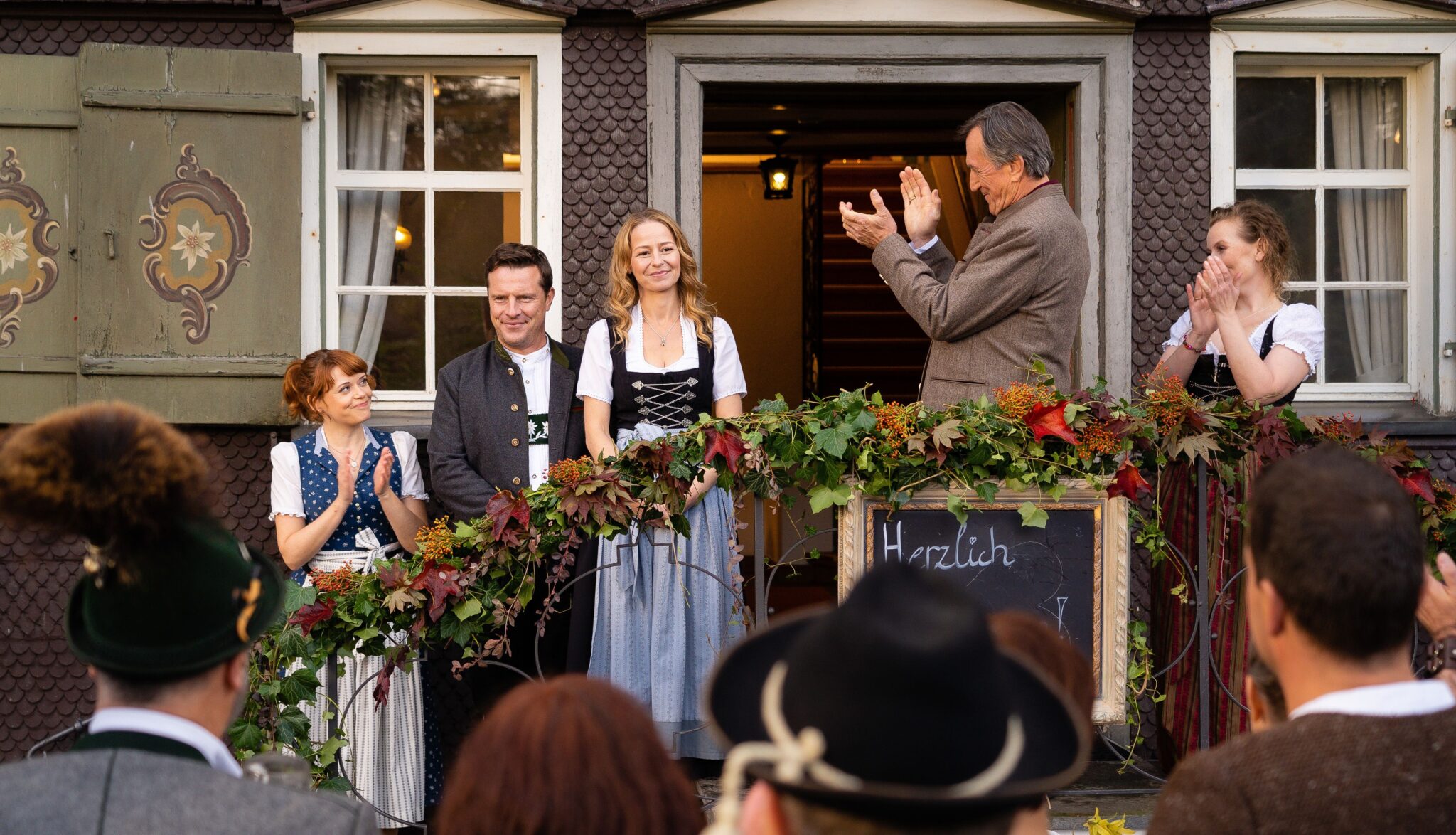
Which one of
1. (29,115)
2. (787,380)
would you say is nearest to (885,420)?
(29,115)

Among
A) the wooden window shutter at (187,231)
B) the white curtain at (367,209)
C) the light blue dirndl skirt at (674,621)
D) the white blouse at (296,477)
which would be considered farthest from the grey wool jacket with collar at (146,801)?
the white curtain at (367,209)

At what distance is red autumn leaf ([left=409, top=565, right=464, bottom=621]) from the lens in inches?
159

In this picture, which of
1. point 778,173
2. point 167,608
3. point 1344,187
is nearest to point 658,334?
point 167,608

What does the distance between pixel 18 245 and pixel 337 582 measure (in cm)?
231

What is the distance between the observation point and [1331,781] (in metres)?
1.77

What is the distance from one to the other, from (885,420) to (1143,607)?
2.25 m

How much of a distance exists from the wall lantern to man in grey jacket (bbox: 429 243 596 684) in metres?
4.47

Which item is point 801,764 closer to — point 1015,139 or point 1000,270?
point 1000,270

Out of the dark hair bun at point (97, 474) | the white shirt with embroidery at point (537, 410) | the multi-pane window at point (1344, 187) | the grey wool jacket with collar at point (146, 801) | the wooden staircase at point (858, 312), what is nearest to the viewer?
the grey wool jacket with collar at point (146, 801)

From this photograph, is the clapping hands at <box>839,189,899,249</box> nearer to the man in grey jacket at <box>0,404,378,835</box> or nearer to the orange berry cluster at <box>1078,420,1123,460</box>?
the orange berry cluster at <box>1078,420,1123,460</box>

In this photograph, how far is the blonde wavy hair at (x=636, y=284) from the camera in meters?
4.67

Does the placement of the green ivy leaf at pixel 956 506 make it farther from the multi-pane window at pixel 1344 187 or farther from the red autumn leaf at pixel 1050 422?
the multi-pane window at pixel 1344 187

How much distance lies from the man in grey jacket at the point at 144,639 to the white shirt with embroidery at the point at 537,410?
3.01 meters

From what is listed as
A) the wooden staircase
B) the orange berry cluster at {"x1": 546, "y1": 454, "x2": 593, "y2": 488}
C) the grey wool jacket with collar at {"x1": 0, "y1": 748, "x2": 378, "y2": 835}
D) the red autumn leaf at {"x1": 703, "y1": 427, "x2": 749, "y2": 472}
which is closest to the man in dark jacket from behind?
the grey wool jacket with collar at {"x1": 0, "y1": 748, "x2": 378, "y2": 835}
